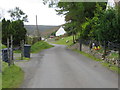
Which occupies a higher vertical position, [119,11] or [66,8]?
[66,8]

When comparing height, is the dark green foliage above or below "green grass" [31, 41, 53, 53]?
above

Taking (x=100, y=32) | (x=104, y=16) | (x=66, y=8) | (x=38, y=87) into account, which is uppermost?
(x=66, y=8)

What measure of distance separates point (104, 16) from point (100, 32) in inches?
48.2

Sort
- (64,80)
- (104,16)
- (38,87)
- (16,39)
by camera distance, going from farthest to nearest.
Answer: (16,39) < (104,16) < (64,80) < (38,87)

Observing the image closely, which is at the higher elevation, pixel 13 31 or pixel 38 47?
pixel 13 31

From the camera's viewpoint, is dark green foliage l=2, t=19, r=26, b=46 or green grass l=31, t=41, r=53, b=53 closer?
dark green foliage l=2, t=19, r=26, b=46

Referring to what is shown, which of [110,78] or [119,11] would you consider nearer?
[110,78]

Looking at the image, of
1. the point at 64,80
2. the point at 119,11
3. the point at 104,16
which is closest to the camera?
the point at 64,80

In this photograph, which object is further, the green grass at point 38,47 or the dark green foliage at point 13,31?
the green grass at point 38,47

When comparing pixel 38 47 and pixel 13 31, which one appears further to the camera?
pixel 38 47

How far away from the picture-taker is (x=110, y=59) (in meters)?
14.1

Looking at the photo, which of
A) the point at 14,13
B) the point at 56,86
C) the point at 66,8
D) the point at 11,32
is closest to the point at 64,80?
the point at 56,86

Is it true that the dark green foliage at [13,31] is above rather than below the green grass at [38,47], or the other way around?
above

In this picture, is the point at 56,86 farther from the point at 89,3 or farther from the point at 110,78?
the point at 89,3
